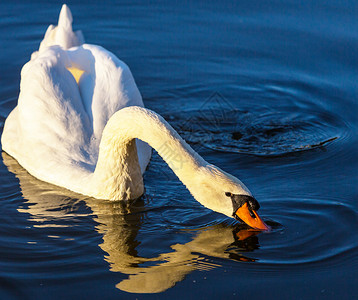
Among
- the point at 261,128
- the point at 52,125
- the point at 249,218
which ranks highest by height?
the point at 52,125

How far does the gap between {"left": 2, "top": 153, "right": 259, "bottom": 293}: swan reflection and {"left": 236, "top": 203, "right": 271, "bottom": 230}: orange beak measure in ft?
0.87

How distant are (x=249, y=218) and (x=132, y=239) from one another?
1.48 m

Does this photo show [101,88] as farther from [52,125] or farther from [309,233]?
[309,233]

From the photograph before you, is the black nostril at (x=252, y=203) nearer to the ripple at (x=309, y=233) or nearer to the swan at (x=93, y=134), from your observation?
the swan at (x=93, y=134)

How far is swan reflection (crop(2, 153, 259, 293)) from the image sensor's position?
25.1 feet

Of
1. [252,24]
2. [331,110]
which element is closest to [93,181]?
[331,110]

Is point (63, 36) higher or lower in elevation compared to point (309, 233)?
higher

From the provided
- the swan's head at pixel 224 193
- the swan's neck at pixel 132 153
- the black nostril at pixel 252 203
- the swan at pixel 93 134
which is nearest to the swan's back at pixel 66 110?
the swan at pixel 93 134

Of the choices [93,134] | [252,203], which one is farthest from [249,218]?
[93,134]

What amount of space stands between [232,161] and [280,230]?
6.38ft

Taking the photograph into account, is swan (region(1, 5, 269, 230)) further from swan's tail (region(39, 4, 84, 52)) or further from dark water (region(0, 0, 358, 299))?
dark water (region(0, 0, 358, 299))

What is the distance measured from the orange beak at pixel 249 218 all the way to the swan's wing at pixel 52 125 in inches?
94.2

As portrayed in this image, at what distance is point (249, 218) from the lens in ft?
25.6

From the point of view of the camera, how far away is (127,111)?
27.2ft
